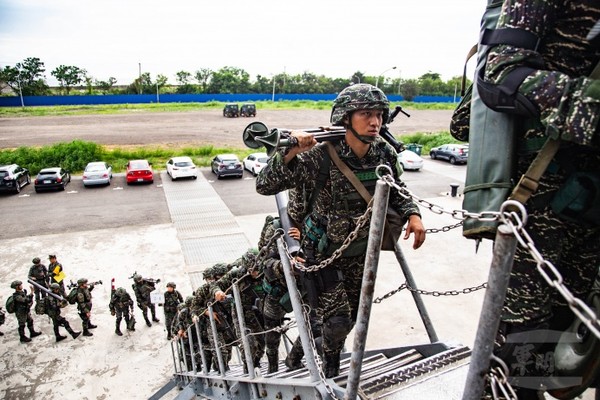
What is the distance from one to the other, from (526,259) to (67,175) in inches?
969

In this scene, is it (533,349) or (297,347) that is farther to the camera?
(297,347)

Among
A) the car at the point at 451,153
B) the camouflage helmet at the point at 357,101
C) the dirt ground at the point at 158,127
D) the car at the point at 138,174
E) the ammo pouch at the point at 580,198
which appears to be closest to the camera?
the ammo pouch at the point at 580,198

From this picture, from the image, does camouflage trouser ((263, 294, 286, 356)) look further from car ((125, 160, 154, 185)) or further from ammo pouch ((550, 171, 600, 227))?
car ((125, 160, 154, 185))

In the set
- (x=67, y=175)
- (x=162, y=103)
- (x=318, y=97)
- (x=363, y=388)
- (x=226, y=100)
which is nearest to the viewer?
(x=363, y=388)

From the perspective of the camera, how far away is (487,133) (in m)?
1.87

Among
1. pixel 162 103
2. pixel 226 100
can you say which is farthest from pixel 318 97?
pixel 162 103

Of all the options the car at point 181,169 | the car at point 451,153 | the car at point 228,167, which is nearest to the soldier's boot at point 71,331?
the car at point 181,169

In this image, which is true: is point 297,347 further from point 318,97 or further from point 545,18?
point 318,97

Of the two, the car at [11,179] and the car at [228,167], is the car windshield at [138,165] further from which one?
the car at [11,179]

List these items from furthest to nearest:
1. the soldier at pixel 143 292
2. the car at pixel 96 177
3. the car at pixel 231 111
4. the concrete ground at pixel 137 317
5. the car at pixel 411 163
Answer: the car at pixel 231 111
the car at pixel 411 163
the car at pixel 96 177
the soldier at pixel 143 292
the concrete ground at pixel 137 317

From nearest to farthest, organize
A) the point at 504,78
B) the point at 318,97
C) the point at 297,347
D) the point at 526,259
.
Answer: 1. the point at 504,78
2. the point at 526,259
3. the point at 297,347
4. the point at 318,97

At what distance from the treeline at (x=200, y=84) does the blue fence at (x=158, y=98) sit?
8.27 ft

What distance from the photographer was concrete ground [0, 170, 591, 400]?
787cm

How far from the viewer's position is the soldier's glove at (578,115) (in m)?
1.54
